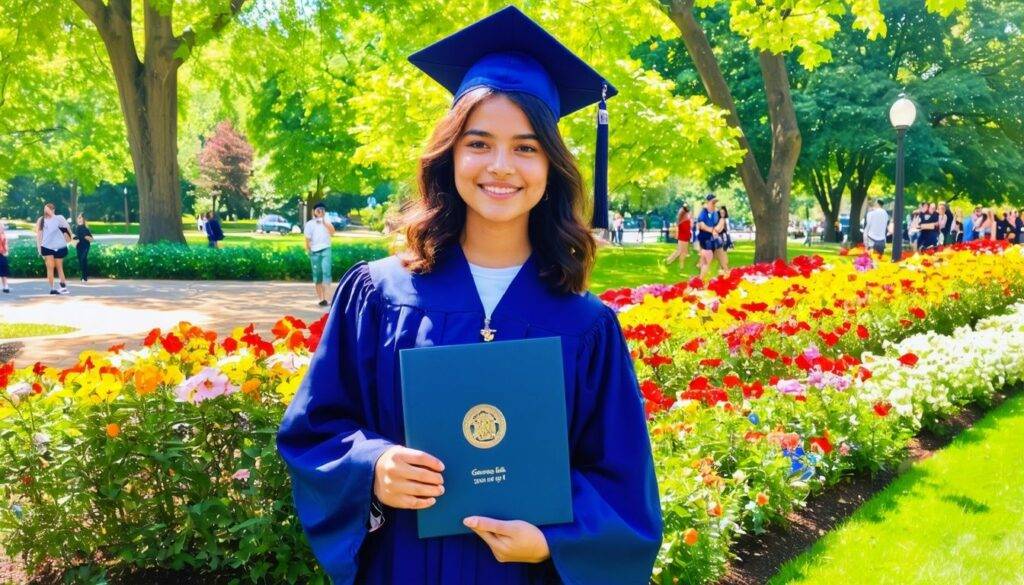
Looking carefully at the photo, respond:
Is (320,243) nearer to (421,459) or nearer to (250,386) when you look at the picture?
(250,386)

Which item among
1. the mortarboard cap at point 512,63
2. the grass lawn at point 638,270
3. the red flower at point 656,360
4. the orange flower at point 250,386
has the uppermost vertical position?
the mortarboard cap at point 512,63

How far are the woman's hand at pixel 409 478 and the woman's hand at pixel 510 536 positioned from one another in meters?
0.09

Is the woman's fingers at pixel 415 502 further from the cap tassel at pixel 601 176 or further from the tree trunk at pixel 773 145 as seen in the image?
the tree trunk at pixel 773 145

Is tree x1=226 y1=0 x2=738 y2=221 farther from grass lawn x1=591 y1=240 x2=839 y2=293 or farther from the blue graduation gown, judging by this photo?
the blue graduation gown

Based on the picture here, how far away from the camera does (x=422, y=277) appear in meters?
1.74

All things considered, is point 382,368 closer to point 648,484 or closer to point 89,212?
point 648,484

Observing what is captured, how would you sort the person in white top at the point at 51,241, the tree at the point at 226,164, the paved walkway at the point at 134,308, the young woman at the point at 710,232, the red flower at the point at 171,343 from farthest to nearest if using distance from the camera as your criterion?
the tree at the point at 226,164
the person in white top at the point at 51,241
the young woman at the point at 710,232
the paved walkway at the point at 134,308
the red flower at the point at 171,343

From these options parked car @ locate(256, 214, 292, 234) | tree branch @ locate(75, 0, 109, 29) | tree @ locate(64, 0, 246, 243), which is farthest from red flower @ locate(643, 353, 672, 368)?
parked car @ locate(256, 214, 292, 234)

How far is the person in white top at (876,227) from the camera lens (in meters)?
15.9

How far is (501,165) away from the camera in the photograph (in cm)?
167

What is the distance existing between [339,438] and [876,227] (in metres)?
16.5

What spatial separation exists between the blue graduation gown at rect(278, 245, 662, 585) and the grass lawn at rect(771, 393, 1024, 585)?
2.33 metres

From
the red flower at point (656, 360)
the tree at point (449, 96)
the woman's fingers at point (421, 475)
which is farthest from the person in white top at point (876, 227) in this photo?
the woman's fingers at point (421, 475)

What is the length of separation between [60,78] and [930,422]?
23.2 m
